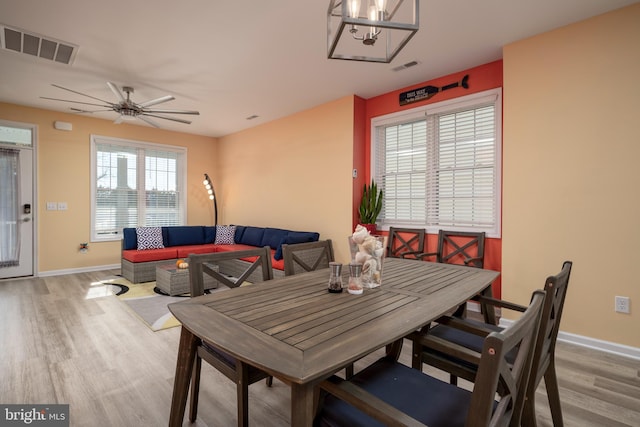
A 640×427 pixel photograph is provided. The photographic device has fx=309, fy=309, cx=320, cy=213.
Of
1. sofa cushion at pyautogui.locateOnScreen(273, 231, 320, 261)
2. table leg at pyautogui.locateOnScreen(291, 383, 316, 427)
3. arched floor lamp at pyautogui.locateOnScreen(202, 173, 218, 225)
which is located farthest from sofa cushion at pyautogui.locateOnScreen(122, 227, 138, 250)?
table leg at pyautogui.locateOnScreen(291, 383, 316, 427)

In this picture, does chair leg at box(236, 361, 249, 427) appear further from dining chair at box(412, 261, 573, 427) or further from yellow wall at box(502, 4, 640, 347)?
yellow wall at box(502, 4, 640, 347)

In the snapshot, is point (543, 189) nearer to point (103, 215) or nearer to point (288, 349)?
point (288, 349)

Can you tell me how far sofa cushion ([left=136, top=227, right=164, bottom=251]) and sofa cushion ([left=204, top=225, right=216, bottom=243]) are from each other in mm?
869

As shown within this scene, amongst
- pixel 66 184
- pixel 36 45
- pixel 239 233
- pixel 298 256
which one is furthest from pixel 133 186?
Result: pixel 298 256

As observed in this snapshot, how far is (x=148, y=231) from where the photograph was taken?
5309 mm

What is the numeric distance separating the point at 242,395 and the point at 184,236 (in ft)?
16.7

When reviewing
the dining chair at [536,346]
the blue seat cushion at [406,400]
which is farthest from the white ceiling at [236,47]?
the blue seat cushion at [406,400]

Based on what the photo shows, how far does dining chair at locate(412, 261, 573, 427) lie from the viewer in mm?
1224

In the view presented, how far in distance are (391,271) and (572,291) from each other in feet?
6.01

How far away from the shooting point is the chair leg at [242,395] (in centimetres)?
125

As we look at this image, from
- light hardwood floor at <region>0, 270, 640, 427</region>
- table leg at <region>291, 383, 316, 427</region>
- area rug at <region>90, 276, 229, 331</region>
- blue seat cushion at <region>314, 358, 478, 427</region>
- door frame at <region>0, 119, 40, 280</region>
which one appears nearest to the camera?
table leg at <region>291, 383, 316, 427</region>

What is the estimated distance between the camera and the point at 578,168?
8.70 ft

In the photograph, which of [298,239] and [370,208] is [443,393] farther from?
[298,239]

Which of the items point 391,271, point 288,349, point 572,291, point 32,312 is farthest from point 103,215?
point 572,291
